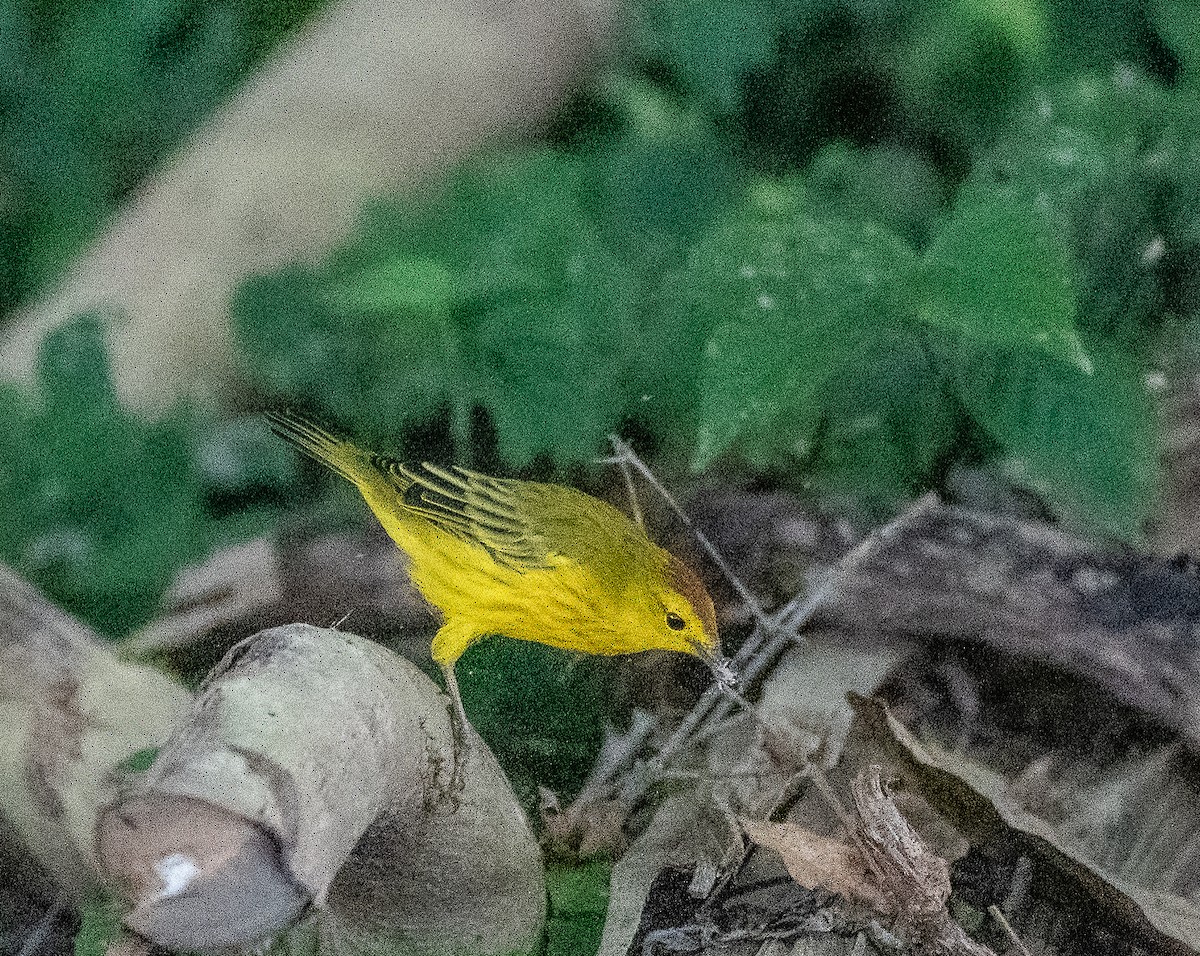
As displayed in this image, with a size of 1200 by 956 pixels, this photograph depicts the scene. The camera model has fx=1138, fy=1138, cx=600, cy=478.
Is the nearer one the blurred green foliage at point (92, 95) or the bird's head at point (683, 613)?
the bird's head at point (683, 613)

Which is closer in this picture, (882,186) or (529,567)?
(529,567)

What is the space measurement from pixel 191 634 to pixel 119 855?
50cm

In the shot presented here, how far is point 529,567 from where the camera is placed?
0.80 metres

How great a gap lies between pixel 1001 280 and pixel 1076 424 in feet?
0.47

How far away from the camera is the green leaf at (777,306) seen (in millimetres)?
839

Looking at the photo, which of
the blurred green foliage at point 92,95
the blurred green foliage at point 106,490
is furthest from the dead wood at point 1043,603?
the blurred green foliage at point 92,95

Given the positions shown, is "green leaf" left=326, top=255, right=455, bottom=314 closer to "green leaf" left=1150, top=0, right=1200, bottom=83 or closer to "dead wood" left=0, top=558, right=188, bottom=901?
"dead wood" left=0, top=558, right=188, bottom=901

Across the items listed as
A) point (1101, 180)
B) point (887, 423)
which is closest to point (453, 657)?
point (887, 423)

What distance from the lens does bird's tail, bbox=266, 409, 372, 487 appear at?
0.94m

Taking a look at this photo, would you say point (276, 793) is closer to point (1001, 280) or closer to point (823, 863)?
point (823, 863)

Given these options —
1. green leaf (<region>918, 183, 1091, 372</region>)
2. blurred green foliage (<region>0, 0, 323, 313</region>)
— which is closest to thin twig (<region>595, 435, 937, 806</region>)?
green leaf (<region>918, 183, 1091, 372</region>)

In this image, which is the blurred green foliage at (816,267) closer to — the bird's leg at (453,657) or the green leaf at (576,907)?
the bird's leg at (453,657)

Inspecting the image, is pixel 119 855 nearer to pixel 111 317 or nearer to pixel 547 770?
pixel 547 770

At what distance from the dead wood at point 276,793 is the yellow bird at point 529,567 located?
0.36ft
